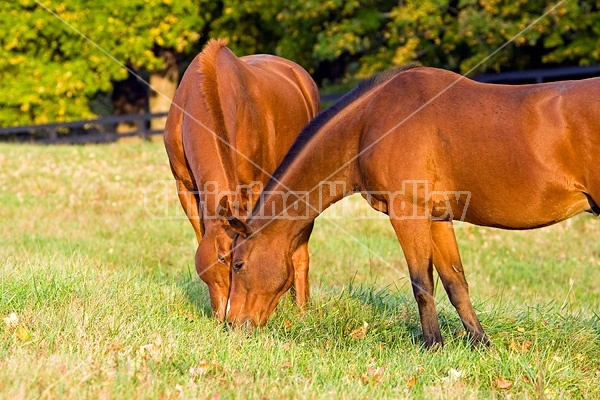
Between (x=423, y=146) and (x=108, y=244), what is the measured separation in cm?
584

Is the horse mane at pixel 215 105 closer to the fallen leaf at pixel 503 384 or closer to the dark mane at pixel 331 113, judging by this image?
the dark mane at pixel 331 113

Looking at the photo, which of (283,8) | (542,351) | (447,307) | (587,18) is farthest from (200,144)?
(283,8)

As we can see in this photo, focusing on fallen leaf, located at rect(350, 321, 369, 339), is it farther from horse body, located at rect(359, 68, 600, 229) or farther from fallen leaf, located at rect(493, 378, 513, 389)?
fallen leaf, located at rect(493, 378, 513, 389)

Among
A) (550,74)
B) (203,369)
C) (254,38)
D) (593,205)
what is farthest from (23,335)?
(254,38)

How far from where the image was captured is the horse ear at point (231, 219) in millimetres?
5309

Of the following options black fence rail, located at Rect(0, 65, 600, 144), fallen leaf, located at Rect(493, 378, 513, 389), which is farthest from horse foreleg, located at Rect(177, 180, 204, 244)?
black fence rail, located at Rect(0, 65, 600, 144)

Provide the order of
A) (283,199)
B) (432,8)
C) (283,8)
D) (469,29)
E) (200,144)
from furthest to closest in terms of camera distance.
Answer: (283,8), (432,8), (469,29), (200,144), (283,199)

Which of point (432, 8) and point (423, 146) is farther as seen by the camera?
point (432, 8)

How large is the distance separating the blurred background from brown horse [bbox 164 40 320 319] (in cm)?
1090

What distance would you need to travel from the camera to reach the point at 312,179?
5594 mm

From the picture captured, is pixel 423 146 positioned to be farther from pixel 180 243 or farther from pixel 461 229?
pixel 461 229

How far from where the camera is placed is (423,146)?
517 centimetres

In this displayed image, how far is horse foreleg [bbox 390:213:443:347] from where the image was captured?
17.1 ft

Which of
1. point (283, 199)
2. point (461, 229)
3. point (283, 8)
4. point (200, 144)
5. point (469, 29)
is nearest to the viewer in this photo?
point (283, 199)
